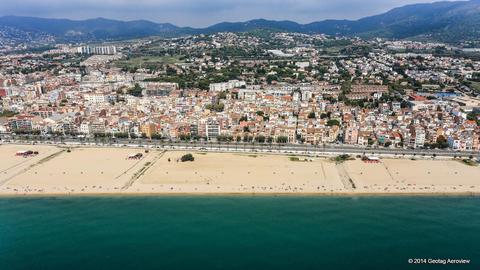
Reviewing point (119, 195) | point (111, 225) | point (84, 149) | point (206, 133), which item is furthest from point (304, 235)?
point (84, 149)

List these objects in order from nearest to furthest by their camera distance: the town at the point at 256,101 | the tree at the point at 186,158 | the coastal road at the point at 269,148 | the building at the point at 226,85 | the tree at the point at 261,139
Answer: the tree at the point at 186,158
the coastal road at the point at 269,148
the tree at the point at 261,139
the town at the point at 256,101
the building at the point at 226,85

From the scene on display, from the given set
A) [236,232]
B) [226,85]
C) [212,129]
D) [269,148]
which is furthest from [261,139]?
[226,85]

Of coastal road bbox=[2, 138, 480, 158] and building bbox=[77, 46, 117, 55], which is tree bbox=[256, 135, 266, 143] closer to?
coastal road bbox=[2, 138, 480, 158]

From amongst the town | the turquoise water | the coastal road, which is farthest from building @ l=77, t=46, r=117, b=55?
the turquoise water

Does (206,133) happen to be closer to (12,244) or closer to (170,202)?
(170,202)

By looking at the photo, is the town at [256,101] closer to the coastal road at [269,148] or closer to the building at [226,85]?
the building at [226,85]

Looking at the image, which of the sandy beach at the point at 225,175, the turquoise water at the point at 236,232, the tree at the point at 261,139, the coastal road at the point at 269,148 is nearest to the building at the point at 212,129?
the coastal road at the point at 269,148
